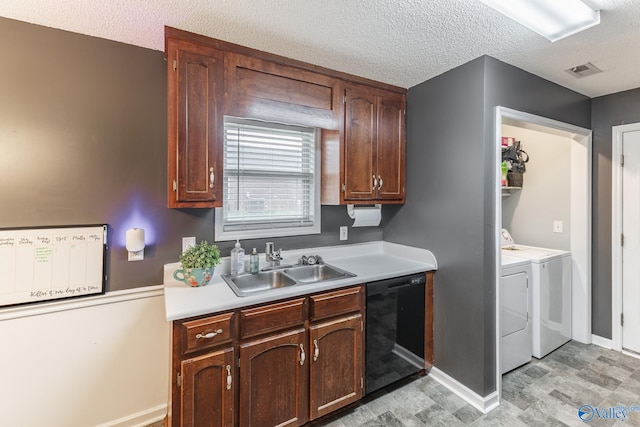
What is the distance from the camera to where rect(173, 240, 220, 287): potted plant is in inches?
69.7

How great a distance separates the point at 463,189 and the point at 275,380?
181 centimetres

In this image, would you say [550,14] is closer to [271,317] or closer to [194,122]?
[194,122]

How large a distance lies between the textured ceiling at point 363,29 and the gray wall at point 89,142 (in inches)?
5.8

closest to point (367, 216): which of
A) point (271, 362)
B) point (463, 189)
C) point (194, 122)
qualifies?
point (463, 189)

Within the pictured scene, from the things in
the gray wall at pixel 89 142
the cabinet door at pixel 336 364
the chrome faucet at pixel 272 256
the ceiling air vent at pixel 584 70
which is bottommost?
the cabinet door at pixel 336 364

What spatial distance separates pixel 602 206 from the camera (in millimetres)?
2850

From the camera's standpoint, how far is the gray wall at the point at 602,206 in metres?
2.78

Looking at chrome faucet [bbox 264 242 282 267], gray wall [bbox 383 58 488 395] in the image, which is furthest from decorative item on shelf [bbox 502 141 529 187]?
chrome faucet [bbox 264 242 282 267]

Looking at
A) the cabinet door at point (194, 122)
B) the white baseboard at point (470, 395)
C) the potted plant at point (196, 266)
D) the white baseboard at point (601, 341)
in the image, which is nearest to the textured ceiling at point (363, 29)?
the cabinet door at point (194, 122)

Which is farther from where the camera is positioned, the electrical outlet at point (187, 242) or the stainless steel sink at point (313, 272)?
the stainless steel sink at point (313, 272)

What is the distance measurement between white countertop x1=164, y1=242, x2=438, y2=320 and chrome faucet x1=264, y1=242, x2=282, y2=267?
0.21ft

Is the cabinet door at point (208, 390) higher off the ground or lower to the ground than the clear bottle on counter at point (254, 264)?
lower

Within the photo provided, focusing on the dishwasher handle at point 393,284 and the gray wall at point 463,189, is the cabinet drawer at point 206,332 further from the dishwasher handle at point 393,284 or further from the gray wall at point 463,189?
the gray wall at point 463,189
